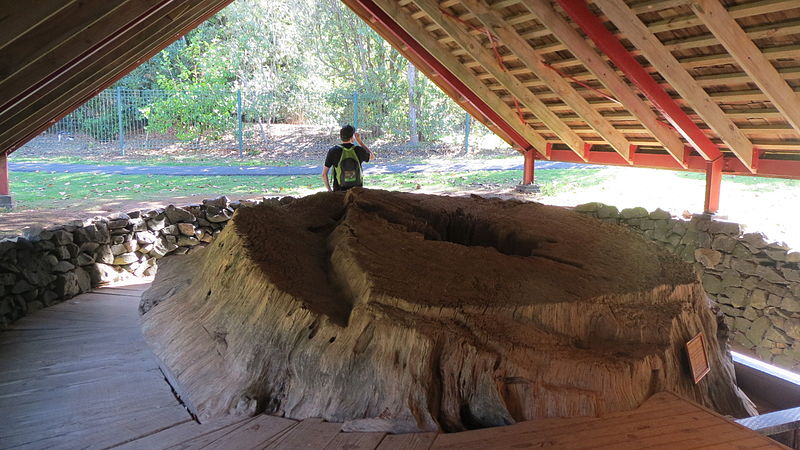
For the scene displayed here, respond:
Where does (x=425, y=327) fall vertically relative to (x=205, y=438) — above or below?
above

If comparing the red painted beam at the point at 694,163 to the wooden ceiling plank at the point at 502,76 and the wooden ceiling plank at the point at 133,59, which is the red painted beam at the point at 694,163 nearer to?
the wooden ceiling plank at the point at 502,76

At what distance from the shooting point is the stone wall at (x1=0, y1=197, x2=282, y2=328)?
11.8 ft

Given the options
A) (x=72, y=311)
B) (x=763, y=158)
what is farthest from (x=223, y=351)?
(x=763, y=158)

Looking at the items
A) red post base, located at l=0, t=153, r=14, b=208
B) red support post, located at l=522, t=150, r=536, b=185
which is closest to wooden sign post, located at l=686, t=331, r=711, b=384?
red support post, located at l=522, t=150, r=536, b=185

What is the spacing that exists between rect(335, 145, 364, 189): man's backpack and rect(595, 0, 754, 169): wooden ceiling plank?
281 cm

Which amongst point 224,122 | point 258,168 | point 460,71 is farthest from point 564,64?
point 224,122

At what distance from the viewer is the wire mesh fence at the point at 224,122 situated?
63.1 feet

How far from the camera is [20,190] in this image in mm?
11461

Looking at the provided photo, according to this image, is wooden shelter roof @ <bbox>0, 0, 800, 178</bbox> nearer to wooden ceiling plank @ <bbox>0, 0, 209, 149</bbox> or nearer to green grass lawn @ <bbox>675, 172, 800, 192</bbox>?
wooden ceiling plank @ <bbox>0, 0, 209, 149</bbox>

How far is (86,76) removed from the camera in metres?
5.38

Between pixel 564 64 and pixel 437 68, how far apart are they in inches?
106

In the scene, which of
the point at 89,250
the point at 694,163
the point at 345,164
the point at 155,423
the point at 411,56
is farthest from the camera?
the point at 411,56

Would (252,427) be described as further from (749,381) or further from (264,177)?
(264,177)

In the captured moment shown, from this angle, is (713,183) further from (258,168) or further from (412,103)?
(412,103)
